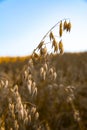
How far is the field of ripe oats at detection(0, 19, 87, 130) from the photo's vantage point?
7.81 ft

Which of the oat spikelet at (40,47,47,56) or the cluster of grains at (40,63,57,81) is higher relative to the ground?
the oat spikelet at (40,47,47,56)

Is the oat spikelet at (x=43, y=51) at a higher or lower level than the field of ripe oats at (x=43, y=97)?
higher

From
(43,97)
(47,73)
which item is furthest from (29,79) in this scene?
(43,97)

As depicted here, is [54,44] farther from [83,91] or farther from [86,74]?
[86,74]

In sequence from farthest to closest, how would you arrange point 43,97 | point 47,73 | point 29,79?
point 43,97 → point 47,73 → point 29,79

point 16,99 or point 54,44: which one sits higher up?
point 54,44

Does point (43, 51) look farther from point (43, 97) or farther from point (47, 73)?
point (43, 97)

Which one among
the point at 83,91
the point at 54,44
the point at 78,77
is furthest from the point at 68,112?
the point at 54,44

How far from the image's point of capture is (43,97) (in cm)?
584

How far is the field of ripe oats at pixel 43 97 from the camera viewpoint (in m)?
2.38

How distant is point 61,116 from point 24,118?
2954 millimetres

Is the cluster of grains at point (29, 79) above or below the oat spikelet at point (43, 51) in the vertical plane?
below

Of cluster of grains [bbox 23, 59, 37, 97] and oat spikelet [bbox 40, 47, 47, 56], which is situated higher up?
oat spikelet [bbox 40, 47, 47, 56]

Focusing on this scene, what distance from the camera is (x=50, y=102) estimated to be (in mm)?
5695
